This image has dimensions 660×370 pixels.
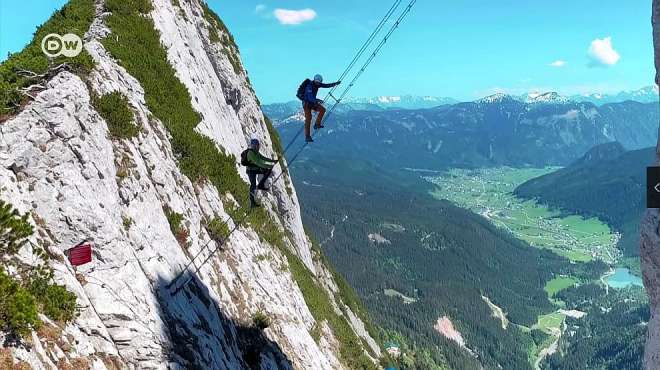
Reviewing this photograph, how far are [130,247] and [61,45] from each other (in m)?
12.8

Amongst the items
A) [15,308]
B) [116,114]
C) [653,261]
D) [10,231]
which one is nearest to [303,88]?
[116,114]

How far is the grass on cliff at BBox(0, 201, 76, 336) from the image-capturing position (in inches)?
458

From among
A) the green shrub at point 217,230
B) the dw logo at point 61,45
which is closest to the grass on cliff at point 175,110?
the green shrub at point 217,230

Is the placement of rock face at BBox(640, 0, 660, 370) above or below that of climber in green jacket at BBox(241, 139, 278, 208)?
below

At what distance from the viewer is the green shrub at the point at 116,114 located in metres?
21.5

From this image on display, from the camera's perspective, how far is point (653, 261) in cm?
2180

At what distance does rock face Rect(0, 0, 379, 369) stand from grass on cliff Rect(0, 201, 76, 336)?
425 mm

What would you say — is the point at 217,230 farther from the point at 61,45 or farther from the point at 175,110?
the point at 61,45

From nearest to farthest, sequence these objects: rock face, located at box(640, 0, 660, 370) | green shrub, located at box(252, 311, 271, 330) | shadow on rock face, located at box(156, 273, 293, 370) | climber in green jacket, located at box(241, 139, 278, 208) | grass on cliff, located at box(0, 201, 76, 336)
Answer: grass on cliff, located at box(0, 201, 76, 336), shadow on rock face, located at box(156, 273, 293, 370), rock face, located at box(640, 0, 660, 370), climber in green jacket, located at box(241, 139, 278, 208), green shrub, located at box(252, 311, 271, 330)

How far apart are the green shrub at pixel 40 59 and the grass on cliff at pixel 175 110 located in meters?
1.80

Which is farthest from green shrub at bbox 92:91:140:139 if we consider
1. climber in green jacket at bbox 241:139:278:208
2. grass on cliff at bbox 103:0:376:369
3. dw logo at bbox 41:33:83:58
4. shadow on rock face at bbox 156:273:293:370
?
shadow on rock face at bbox 156:273:293:370

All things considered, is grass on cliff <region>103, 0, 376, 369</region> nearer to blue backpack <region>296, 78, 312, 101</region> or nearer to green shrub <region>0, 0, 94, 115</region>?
green shrub <region>0, 0, 94, 115</region>

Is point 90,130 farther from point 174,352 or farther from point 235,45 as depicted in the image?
point 235,45

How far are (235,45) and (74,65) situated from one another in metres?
45.1
